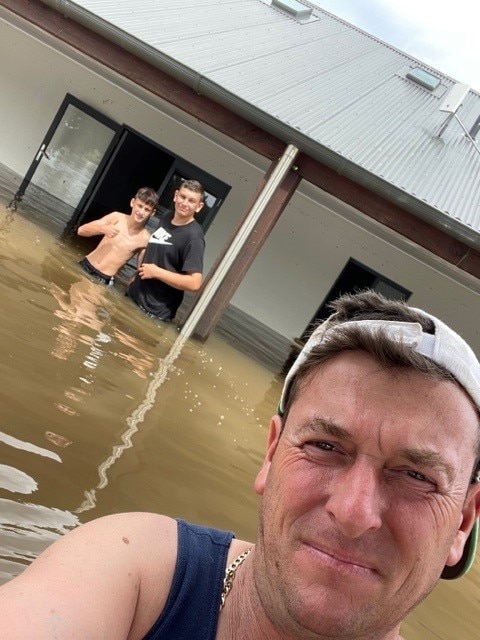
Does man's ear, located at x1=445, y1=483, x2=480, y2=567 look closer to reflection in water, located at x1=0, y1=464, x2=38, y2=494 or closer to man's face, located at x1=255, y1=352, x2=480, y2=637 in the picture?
man's face, located at x1=255, y1=352, x2=480, y2=637

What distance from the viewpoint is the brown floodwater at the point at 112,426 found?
118 inches

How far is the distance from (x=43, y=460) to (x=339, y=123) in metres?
6.56

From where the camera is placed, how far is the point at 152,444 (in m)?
4.04

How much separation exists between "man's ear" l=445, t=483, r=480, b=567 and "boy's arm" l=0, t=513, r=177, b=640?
1.75 feet

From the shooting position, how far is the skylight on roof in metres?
12.8

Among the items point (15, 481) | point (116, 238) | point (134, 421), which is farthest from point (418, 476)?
point (116, 238)

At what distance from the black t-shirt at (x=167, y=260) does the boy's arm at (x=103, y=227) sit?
666mm

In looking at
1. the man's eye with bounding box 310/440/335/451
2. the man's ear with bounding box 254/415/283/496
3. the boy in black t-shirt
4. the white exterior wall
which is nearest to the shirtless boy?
the boy in black t-shirt

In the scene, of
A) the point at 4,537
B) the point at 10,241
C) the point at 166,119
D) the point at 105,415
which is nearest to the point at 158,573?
the point at 4,537

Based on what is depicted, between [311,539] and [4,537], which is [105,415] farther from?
[311,539]

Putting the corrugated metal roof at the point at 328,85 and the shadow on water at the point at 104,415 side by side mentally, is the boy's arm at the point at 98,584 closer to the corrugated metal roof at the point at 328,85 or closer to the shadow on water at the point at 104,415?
the shadow on water at the point at 104,415

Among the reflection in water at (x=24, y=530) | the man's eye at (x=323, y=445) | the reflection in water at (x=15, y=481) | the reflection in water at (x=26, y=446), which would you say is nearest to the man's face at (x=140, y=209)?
the reflection in water at (x=26, y=446)

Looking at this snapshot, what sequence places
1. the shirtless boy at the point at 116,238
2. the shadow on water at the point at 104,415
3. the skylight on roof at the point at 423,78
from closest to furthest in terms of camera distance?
1. the shadow on water at the point at 104,415
2. the shirtless boy at the point at 116,238
3. the skylight on roof at the point at 423,78

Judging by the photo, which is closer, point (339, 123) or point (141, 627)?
point (141, 627)
